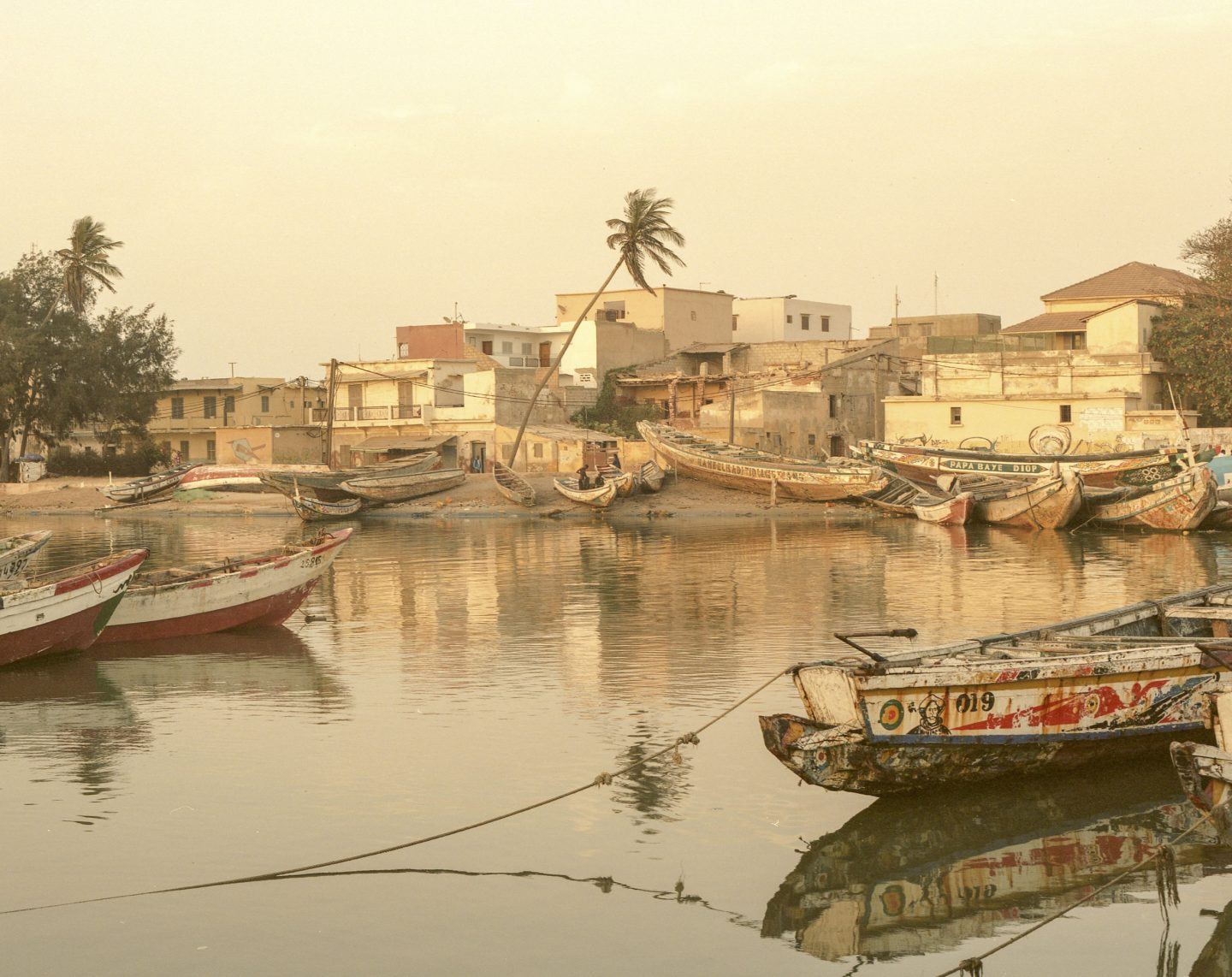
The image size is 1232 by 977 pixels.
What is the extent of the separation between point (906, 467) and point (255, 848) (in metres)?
39.2

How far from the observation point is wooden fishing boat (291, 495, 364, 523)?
5104 cm

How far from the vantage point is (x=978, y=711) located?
36.7 feet

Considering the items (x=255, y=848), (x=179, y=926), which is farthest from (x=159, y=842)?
(x=179, y=926)

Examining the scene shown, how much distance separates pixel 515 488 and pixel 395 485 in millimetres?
5031

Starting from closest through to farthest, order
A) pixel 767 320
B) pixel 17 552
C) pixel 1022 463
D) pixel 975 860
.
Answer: pixel 975 860 → pixel 17 552 → pixel 1022 463 → pixel 767 320

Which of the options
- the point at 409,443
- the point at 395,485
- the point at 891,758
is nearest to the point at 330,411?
the point at 409,443

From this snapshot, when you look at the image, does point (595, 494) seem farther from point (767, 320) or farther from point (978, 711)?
point (978, 711)

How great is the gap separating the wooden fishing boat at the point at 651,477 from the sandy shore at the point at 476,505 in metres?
0.28

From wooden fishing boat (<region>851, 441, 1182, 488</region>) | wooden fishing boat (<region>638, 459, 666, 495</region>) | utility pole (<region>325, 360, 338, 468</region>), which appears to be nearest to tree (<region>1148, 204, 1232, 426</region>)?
wooden fishing boat (<region>851, 441, 1182, 488</region>)

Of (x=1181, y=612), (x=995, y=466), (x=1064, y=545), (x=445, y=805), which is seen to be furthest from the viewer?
(x=995, y=466)

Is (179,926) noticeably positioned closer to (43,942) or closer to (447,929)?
(43,942)

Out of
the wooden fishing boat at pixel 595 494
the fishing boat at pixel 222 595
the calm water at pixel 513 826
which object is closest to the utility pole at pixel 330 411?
the wooden fishing boat at pixel 595 494

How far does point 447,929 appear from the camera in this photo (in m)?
9.55

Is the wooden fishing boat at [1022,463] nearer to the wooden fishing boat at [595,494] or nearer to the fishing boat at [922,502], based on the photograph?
the fishing boat at [922,502]
